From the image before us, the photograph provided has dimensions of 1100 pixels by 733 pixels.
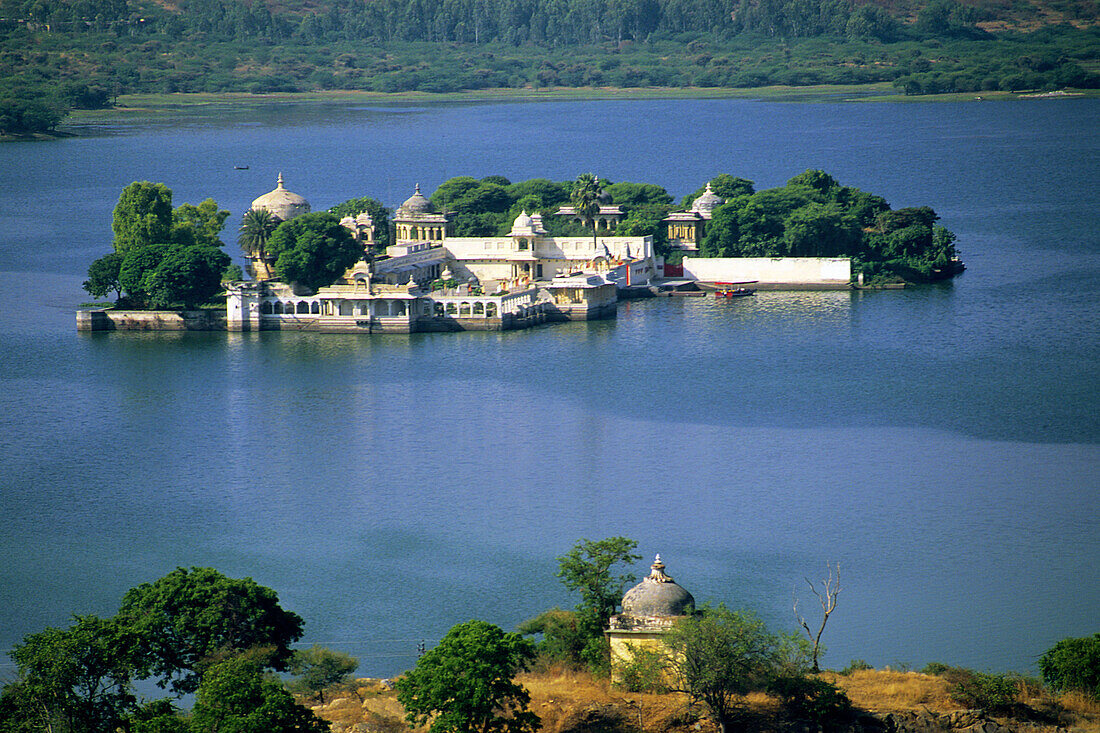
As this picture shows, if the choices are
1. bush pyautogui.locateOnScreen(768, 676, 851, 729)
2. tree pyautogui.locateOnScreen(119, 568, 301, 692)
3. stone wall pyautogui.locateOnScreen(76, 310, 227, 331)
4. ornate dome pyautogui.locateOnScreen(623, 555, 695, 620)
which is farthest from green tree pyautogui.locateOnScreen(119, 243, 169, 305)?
bush pyautogui.locateOnScreen(768, 676, 851, 729)

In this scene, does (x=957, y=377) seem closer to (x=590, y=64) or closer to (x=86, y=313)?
(x=86, y=313)

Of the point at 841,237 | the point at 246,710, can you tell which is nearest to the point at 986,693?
the point at 246,710

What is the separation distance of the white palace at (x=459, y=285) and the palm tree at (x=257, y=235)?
0.28 meters

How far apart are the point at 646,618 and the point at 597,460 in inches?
574

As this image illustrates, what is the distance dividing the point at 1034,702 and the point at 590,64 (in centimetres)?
14612

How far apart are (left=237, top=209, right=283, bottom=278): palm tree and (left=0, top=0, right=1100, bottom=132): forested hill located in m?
91.3

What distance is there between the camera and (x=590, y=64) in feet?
532

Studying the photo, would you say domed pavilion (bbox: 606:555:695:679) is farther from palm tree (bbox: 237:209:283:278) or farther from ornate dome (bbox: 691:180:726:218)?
ornate dome (bbox: 691:180:726:218)

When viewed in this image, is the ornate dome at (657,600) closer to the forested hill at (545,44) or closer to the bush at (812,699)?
the bush at (812,699)

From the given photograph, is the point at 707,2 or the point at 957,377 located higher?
the point at 707,2

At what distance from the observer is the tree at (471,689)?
19.2 meters

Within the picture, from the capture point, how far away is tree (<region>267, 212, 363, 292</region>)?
52406 millimetres

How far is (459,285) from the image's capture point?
2190 inches

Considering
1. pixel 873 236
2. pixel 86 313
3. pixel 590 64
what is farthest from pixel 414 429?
pixel 590 64
